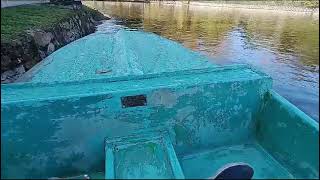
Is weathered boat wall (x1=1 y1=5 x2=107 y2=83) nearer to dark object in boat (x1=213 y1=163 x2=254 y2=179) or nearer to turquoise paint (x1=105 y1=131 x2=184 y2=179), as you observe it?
turquoise paint (x1=105 y1=131 x2=184 y2=179)

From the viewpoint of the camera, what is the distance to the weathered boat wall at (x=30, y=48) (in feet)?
24.7

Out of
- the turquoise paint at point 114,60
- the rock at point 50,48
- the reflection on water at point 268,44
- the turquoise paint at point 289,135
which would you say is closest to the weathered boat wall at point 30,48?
the rock at point 50,48

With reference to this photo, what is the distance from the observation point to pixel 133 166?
11.2 ft

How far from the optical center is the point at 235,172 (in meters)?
3.55

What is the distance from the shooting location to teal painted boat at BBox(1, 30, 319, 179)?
11.7 feet

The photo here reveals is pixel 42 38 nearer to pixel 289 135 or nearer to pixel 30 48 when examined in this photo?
pixel 30 48

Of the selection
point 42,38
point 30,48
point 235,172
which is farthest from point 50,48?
point 235,172

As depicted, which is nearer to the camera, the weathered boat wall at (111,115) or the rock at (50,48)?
the weathered boat wall at (111,115)

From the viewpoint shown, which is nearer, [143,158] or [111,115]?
[143,158]

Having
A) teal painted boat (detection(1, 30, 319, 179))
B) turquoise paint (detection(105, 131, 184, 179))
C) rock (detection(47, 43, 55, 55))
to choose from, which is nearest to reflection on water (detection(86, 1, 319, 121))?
teal painted boat (detection(1, 30, 319, 179))

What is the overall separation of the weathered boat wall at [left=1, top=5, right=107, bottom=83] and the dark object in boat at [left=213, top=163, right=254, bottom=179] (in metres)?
5.32

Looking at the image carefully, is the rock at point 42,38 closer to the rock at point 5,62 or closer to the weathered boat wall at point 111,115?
the rock at point 5,62

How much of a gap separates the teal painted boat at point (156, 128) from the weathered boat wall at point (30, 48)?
383 centimetres

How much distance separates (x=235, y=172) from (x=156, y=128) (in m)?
1.10
